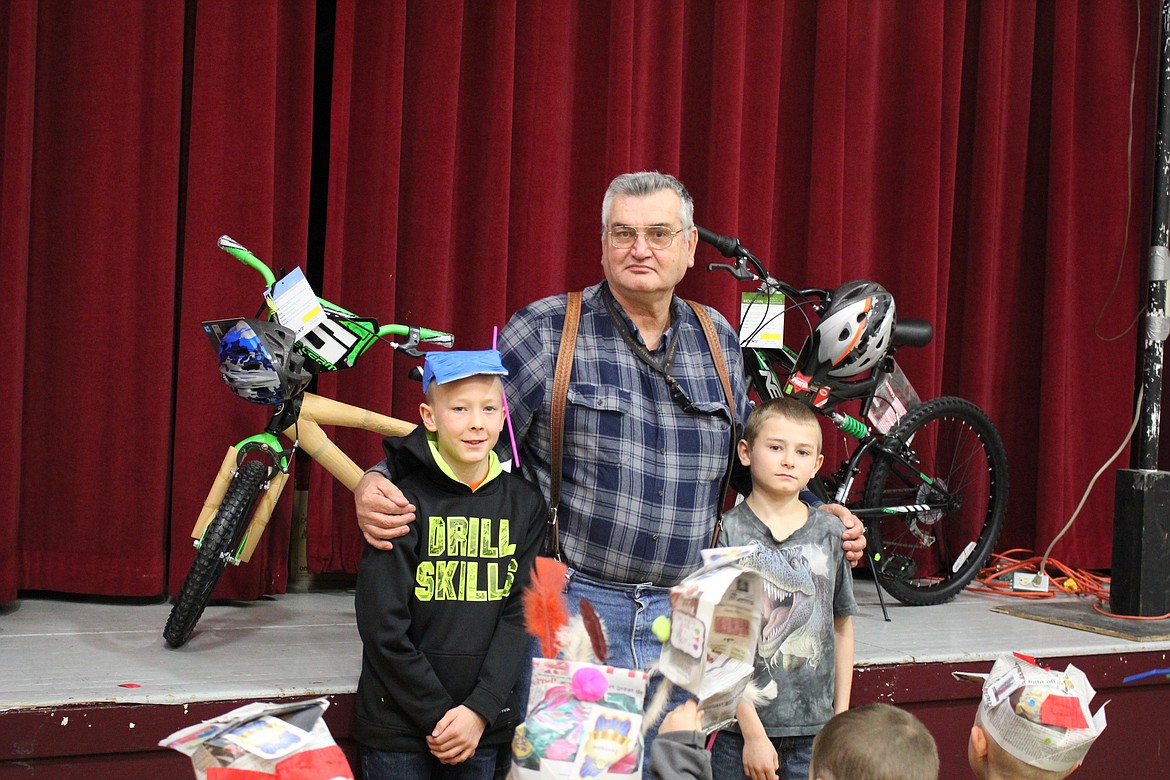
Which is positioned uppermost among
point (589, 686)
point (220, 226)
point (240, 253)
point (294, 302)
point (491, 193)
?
point (491, 193)

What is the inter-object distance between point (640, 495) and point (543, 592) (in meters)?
0.66

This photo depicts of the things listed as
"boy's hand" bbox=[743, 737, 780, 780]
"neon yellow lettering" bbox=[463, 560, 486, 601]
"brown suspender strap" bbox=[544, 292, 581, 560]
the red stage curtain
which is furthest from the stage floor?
"boy's hand" bbox=[743, 737, 780, 780]

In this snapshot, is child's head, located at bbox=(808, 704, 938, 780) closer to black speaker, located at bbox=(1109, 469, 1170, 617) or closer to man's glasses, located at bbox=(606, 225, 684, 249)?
man's glasses, located at bbox=(606, 225, 684, 249)

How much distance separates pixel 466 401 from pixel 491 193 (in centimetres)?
148

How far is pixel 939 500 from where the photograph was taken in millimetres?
3262

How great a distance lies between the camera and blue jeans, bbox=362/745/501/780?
1850 mm

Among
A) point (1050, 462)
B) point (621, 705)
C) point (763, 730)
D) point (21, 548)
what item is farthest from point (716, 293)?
point (621, 705)

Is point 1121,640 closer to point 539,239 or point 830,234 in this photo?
point 830,234

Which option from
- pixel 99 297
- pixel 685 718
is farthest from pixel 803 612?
pixel 99 297

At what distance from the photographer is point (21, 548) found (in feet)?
9.12

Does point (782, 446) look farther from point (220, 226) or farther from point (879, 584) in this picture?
point (220, 226)

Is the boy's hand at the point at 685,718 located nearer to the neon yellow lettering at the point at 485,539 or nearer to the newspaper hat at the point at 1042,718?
the newspaper hat at the point at 1042,718

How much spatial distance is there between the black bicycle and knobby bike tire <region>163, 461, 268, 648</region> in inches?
47.6

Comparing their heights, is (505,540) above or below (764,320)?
below
